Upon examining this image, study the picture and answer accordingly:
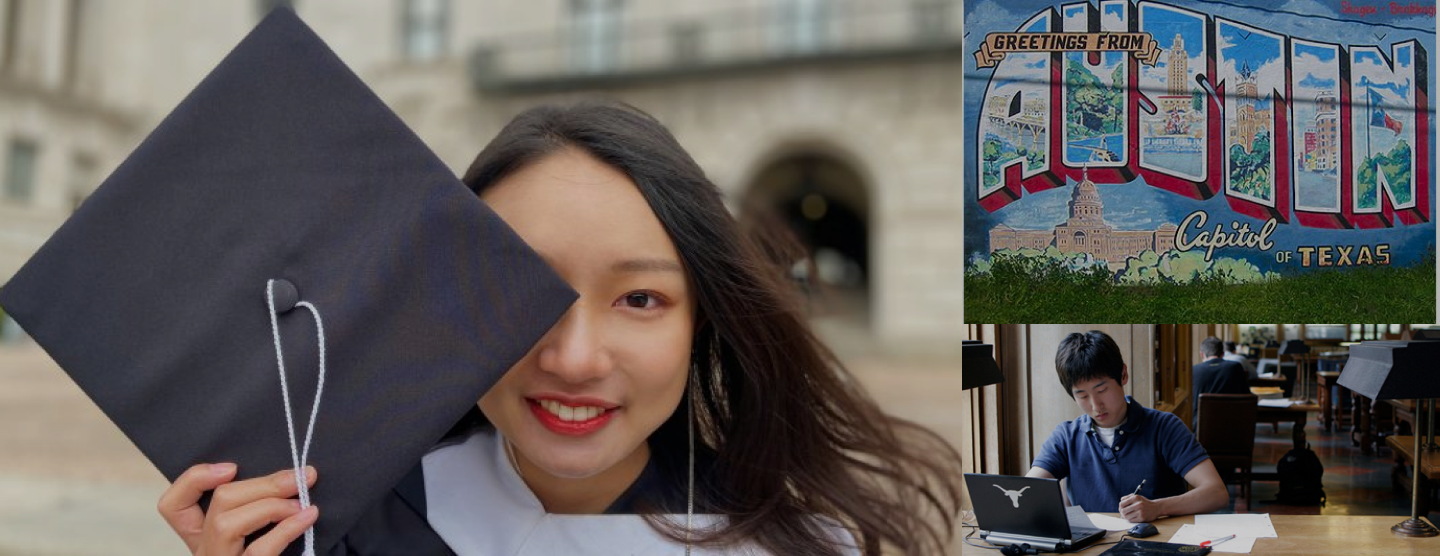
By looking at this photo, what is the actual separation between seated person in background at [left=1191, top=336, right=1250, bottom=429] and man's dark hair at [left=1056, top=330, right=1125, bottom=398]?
25 centimetres

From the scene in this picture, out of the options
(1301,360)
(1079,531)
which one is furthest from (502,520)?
(1301,360)

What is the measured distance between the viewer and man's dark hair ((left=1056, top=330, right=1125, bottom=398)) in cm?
285

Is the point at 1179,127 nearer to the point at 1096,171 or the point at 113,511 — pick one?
the point at 1096,171

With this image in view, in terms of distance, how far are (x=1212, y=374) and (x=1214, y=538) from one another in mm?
397

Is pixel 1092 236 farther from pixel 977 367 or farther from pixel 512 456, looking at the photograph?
pixel 512 456

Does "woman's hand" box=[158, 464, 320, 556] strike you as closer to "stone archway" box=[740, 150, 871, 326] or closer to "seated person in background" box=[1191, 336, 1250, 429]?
"seated person in background" box=[1191, 336, 1250, 429]

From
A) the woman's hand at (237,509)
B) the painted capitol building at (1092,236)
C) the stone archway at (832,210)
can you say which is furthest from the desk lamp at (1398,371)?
the stone archway at (832,210)

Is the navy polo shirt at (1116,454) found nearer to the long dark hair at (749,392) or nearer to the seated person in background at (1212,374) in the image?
the seated person in background at (1212,374)

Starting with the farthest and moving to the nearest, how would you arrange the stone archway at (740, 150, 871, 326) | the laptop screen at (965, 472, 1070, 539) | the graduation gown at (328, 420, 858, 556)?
→ the stone archway at (740, 150, 871, 326)
the laptop screen at (965, 472, 1070, 539)
the graduation gown at (328, 420, 858, 556)

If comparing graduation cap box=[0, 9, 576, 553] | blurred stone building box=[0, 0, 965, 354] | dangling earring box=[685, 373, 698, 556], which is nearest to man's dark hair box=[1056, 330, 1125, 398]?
dangling earring box=[685, 373, 698, 556]

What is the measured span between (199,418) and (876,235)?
1452cm

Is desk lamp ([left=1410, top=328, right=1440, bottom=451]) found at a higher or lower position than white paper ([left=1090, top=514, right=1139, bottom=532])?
higher

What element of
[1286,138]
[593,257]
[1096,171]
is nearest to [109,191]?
[593,257]

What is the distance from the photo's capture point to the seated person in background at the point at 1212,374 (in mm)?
2959
